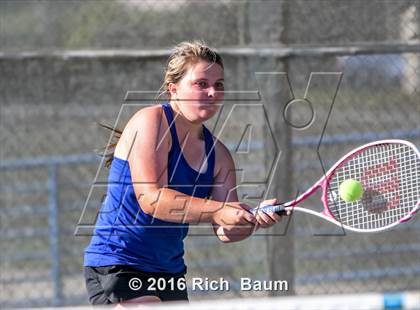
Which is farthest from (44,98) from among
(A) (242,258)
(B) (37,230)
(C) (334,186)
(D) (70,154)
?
(C) (334,186)

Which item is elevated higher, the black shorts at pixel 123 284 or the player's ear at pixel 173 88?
the player's ear at pixel 173 88

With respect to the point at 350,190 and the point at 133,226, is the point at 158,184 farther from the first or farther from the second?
the point at 350,190

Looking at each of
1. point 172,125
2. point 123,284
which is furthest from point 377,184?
point 123,284

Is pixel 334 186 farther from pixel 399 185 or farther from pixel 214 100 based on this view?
pixel 214 100

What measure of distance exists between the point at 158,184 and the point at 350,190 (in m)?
0.87

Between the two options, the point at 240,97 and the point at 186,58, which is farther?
the point at 240,97

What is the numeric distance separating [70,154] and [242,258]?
1.18 m

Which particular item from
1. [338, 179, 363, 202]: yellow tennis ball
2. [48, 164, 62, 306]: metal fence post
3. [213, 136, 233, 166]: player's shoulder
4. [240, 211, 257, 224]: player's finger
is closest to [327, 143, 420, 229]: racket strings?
[338, 179, 363, 202]: yellow tennis ball

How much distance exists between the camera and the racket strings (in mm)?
4082

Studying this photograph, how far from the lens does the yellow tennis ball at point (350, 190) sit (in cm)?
382

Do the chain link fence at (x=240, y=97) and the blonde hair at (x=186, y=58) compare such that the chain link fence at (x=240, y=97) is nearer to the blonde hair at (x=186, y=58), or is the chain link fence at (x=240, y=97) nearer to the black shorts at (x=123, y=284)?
the blonde hair at (x=186, y=58)

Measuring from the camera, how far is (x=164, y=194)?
11.5 ft

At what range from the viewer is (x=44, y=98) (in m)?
5.05

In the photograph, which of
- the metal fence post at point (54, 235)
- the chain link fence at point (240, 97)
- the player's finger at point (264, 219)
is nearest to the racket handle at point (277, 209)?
the player's finger at point (264, 219)
